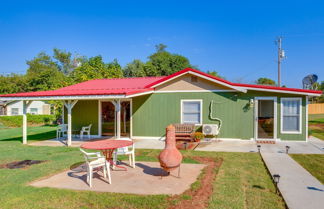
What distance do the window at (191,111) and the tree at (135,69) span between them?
2497cm

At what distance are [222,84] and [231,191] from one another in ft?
23.3

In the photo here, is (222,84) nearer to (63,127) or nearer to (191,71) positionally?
(191,71)

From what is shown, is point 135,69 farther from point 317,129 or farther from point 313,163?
point 313,163

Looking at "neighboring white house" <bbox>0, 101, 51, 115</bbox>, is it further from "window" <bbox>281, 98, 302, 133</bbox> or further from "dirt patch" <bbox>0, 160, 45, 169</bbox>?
"window" <bbox>281, 98, 302, 133</bbox>

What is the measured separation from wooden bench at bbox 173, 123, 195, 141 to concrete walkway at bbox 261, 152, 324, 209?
4174mm

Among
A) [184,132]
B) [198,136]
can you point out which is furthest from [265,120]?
[184,132]

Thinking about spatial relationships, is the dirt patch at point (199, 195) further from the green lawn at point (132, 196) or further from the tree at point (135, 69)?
the tree at point (135, 69)

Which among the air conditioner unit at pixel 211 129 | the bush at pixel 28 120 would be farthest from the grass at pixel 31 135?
the air conditioner unit at pixel 211 129

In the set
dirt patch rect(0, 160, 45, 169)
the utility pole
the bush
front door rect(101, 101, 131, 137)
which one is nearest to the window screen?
front door rect(101, 101, 131, 137)

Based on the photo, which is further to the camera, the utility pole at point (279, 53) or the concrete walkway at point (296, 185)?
the utility pole at point (279, 53)

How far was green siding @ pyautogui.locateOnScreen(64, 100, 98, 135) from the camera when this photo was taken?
13223 millimetres

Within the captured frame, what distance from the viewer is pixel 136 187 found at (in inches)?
200

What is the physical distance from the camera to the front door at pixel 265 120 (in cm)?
1103

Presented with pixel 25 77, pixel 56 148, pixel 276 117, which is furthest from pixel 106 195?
pixel 25 77
